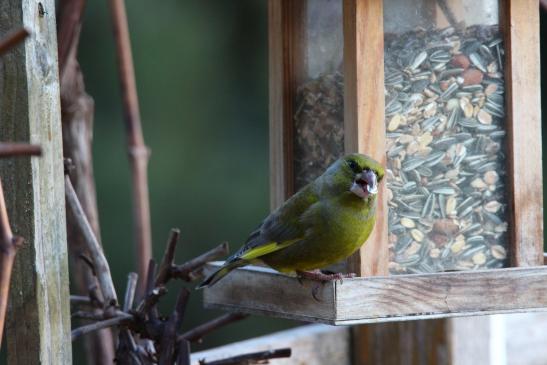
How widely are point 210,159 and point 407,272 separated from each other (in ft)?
18.8

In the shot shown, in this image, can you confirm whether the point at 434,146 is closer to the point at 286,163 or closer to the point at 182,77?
the point at 286,163

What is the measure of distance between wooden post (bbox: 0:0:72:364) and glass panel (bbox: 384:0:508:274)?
1103 millimetres

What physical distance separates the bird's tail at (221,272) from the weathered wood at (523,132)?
2.56 ft

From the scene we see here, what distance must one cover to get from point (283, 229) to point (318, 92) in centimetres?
43

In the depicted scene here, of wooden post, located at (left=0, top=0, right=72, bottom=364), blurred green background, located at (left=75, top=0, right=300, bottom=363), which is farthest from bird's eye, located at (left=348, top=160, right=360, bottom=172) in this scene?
blurred green background, located at (left=75, top=0, right=300, bottom=363)

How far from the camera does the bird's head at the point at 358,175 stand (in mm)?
2680

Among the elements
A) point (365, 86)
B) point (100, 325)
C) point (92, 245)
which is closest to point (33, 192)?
point (100, 325)

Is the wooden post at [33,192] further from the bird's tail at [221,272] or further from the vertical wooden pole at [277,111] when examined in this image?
the vertical wooden pole at [277,111]

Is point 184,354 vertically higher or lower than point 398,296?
lower

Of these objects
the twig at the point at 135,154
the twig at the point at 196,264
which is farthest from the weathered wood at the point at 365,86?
the twig at the point at 135,154

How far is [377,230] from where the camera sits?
2.84 metres

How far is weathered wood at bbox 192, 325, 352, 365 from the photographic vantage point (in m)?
2.95

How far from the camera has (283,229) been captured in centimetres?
285

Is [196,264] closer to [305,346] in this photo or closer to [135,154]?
[135,154]
